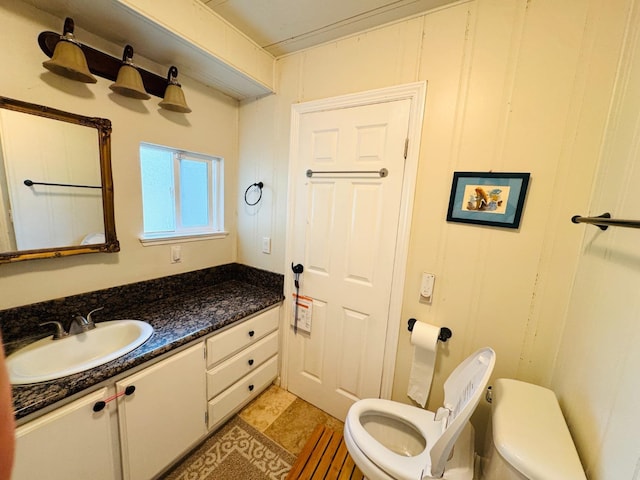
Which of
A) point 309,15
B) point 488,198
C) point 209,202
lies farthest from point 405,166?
point 209,202

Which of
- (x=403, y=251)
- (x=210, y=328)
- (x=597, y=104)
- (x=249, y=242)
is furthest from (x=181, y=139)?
(x=597, y=104)

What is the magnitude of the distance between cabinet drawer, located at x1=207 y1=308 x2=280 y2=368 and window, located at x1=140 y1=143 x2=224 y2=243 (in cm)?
78

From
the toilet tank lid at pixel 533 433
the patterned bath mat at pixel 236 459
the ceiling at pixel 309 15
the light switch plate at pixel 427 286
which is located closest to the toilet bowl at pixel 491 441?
the toilet tank lid at pixel 533 433

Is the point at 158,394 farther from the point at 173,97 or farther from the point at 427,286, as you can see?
the point at 173,97

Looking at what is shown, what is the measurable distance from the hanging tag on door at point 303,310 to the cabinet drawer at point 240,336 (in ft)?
0.58

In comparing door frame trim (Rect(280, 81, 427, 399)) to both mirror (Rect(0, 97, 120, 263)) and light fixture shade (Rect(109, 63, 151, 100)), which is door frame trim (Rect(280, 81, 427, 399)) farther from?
mirror (Rect(0, 97, 120, 263))

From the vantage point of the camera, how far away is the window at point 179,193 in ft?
5.47

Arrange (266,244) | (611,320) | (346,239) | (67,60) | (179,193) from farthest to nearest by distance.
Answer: (266,244)
(179,193)
(346,239)
(67,60)
(611,320)

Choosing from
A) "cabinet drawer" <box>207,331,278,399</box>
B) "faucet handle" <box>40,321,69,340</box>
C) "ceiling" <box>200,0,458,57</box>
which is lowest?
"cabinet drawer" <box>207,331,278,399</box>

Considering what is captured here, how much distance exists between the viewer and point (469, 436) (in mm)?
1158

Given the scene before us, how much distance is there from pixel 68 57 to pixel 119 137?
40cm

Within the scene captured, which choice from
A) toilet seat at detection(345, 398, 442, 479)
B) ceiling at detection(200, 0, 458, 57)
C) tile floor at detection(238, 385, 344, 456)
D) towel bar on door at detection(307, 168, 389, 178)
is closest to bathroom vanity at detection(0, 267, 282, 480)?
tile floor at detection(238, 385, 344, 456)

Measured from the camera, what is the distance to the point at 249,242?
214 centimetres

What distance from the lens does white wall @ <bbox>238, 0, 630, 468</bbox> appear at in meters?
1.06
